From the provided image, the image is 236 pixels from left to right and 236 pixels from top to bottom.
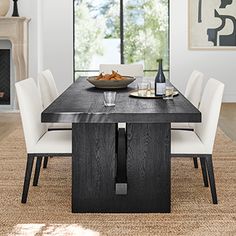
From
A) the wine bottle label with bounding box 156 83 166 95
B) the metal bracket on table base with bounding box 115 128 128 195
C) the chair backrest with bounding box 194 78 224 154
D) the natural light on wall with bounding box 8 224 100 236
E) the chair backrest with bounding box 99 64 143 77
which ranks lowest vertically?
the natural light on wall with bounding box 8 224 100 236

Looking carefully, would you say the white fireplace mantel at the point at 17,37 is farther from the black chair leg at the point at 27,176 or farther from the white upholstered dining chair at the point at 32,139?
the black chair leg at the point at 27,176

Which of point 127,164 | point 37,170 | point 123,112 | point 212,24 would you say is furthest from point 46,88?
point 212,24

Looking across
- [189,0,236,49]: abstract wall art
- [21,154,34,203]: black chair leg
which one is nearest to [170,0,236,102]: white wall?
[189,0,236,49]: abstract wall art

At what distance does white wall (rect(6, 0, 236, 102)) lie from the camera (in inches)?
355

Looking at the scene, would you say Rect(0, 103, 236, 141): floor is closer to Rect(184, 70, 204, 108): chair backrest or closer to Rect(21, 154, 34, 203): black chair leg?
Rect(184, 70, 204, 108): chair backrest

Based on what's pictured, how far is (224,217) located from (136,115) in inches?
33.1

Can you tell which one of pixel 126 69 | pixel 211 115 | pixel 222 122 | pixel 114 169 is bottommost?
pixel 222 122

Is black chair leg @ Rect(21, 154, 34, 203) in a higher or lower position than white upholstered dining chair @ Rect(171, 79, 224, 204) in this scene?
lower

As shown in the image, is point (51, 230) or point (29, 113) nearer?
point (51, 230)

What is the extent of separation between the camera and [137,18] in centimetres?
914

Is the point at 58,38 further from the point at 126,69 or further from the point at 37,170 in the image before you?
the point at 37,170

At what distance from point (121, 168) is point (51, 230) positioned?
742 mm

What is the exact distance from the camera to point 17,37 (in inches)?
313

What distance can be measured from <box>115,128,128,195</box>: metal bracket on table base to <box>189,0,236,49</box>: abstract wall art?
5.14 meters
